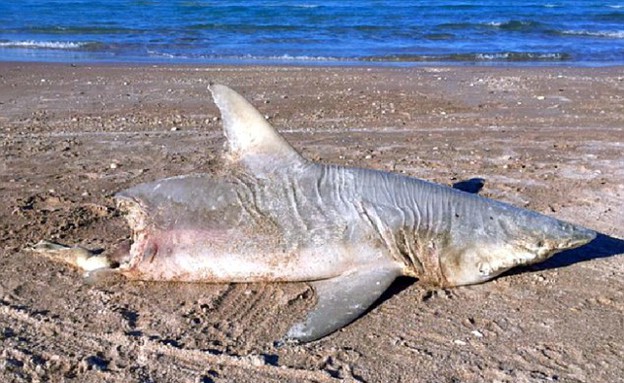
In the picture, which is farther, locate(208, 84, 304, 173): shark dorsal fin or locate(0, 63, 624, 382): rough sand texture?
locate(208, 84, 304, 173): shark dorsal fin

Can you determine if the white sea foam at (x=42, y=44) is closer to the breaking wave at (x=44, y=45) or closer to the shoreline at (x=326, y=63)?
the breaking wave at (x=44, y=45)

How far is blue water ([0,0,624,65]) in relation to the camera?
795 inches

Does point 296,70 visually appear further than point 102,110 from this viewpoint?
Yes

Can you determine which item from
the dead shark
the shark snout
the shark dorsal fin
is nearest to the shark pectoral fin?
the dead shark

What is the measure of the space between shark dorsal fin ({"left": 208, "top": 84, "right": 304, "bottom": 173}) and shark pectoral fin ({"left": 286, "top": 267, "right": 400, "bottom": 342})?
37.0 inches

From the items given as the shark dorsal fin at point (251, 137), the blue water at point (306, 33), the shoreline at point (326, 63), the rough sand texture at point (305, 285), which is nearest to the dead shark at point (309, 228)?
the shark dorsal fin at point (251, 137)

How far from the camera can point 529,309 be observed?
507 centimetres

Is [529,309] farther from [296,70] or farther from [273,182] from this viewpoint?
[296,70]

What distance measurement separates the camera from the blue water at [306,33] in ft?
66.2

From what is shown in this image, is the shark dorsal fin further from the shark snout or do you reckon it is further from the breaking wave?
the breaking wave

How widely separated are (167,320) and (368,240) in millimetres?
1429

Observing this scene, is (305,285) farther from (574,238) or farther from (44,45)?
(44,45)

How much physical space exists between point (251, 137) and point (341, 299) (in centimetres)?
139

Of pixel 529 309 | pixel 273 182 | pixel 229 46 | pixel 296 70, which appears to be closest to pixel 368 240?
pixel 273 182
